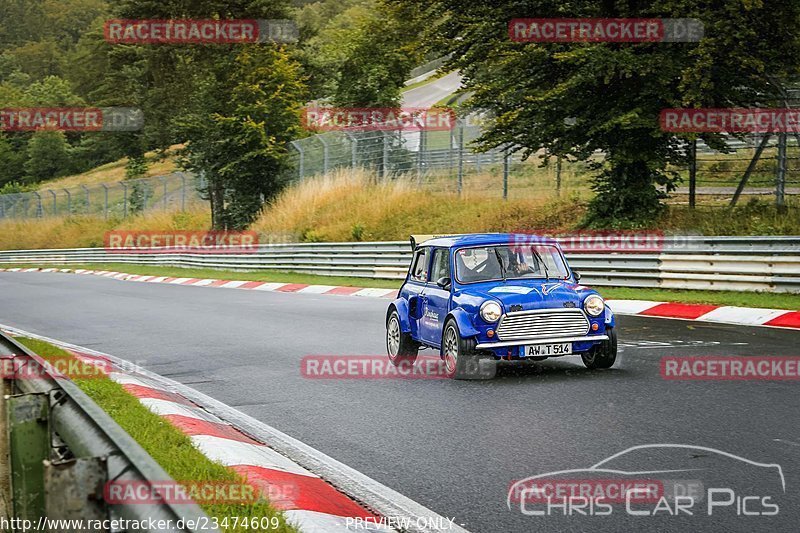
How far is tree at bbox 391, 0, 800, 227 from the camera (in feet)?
62.2

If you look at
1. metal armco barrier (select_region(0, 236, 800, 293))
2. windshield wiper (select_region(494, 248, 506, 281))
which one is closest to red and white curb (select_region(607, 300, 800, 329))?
metal armco barrier (select_region(0, 236, 800, 293))

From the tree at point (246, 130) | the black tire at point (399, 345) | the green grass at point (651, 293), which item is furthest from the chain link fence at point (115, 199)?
the black tire at point (399, 345)

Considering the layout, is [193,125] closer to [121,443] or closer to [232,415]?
[232,415]

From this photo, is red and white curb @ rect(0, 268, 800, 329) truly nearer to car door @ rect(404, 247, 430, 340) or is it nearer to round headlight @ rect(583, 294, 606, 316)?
round headlight @ rect(583, 294, 606, 316)

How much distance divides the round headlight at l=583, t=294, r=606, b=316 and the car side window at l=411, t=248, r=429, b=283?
2.12 metres

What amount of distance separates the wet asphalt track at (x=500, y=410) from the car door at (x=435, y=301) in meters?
0.72

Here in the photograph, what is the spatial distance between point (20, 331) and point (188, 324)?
8.77 feet

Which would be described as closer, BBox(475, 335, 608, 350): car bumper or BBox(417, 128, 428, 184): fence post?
BBox(475, 335, 608, 350): car bumper

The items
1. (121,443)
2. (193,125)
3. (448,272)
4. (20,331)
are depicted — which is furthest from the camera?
(193,125)

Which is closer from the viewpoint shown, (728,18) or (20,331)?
(20,331)

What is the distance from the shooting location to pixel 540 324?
10.1 metres

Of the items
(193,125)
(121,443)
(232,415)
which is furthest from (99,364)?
(193,125)

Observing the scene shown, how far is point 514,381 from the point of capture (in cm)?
Answer: 1012

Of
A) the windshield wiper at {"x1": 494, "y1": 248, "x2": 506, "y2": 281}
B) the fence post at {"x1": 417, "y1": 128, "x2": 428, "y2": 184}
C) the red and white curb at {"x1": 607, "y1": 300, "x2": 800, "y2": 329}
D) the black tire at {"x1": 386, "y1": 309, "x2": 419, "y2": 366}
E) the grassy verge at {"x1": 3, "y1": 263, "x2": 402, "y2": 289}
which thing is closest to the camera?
the windshield wiper at {"x1": 494, "y1": 248, "x2": 506, "y2": 281}
